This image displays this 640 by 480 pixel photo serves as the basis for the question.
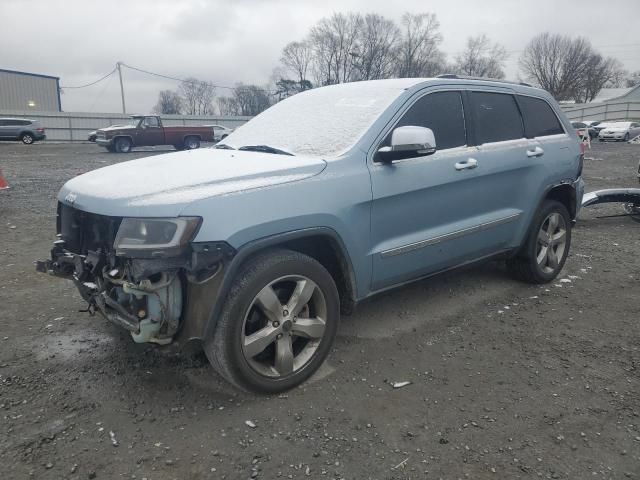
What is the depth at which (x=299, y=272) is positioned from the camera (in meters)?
2.80

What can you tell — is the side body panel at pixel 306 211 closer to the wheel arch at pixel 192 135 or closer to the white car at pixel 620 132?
the wheel arch at pixel 192 135

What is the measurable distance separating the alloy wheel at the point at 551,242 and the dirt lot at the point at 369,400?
1.33ft

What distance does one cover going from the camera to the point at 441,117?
370 centimetres

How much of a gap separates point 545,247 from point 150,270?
3669 millimetres

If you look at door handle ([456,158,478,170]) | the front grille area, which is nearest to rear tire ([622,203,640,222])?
door handle ([456,158,478,170])

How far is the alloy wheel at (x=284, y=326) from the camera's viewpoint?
107 inches

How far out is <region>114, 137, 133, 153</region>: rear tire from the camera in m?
21.8

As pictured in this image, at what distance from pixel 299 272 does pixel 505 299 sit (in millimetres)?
→ 2370

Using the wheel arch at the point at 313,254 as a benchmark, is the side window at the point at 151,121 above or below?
above

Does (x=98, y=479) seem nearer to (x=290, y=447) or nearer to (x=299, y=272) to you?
(x=290, y=447)

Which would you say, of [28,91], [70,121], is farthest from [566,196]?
[28,91]

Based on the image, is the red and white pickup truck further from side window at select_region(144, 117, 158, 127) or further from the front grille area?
the front grille area

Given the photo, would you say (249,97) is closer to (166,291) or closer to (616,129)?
(616,129)

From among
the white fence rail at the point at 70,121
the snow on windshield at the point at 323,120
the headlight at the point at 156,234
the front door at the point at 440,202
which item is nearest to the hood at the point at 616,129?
the white fence rail at the point at 70,121
